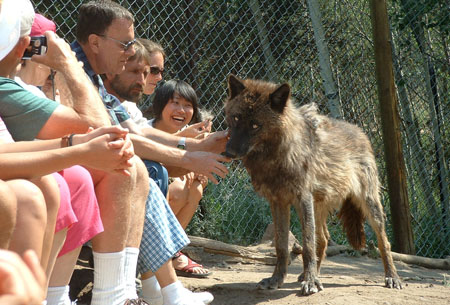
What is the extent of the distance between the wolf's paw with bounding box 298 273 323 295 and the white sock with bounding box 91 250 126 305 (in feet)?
6.23

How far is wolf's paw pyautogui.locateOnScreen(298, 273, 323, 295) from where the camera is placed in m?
4.59

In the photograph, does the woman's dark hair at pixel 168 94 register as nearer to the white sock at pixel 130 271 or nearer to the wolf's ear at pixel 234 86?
the wolf's ear at pixel 234 86

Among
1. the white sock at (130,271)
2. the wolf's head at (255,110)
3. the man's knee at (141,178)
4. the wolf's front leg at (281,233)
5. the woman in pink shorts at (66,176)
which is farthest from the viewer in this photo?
the wolf's front leg at (281,233)

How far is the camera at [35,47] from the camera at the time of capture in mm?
2996

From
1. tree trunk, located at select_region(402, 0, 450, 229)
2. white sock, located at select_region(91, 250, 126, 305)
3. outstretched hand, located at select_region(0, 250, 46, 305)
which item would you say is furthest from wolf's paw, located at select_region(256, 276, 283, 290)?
outstretched hand, located at select_region(0, 250, 46, 305)

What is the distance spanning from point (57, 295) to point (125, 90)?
6.38 feet

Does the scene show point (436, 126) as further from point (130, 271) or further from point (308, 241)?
point (130, 271)

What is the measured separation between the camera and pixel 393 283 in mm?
5180

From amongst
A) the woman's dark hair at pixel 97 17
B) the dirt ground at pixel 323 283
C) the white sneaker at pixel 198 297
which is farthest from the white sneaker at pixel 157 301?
the woman's dark hair at pixel 97 17

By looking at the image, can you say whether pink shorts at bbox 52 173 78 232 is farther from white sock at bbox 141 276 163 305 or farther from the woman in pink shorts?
white sock at bbox 141 276 163 305

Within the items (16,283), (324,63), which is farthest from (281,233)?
(16,283)

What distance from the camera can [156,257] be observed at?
140 inches

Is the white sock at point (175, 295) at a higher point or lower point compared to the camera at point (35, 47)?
lower

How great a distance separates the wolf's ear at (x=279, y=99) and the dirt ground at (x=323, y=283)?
4.42 ft
